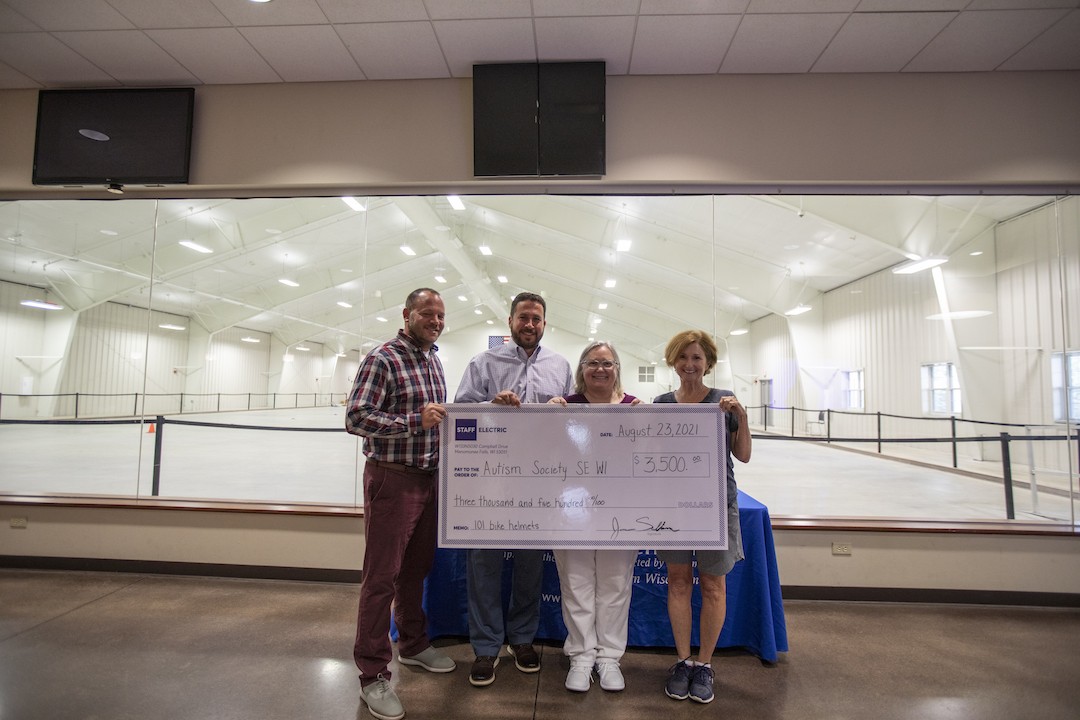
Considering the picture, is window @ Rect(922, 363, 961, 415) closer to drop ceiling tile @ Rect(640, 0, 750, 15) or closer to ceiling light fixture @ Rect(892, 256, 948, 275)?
ceiling light fixture @ Rect(892, 256, 948, 275)

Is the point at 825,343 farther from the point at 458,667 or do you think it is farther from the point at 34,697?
the point at 34,697

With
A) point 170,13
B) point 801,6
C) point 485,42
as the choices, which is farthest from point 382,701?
point 801,6

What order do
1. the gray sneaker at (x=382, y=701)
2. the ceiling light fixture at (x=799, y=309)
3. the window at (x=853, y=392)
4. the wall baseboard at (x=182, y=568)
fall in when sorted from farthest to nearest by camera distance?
the ceiling light fixture at (x=799, y=309) < the window at (x=853, y=392) < the wall baseboard at (x=182, y=568) < the gray sneaker at (x=382, y=701)

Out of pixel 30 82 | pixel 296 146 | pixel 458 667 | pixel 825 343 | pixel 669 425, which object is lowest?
pixel 458 667

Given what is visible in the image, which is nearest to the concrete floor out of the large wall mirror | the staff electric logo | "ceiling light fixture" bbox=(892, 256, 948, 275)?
the large wall mirror

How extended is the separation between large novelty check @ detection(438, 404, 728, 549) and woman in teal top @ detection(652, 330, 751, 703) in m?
0.10

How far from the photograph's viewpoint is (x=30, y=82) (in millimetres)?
3102

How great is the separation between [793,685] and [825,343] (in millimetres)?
2588

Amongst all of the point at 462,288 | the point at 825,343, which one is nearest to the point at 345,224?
the point at 462,288

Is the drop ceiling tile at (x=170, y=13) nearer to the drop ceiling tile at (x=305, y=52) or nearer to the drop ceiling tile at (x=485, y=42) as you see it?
the drop ceiling tile at (x=305, y=52)

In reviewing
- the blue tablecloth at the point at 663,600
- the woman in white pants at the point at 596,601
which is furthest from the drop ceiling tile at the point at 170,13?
the blue tablecloth at the point at 663,600

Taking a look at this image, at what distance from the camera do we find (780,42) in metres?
2.60

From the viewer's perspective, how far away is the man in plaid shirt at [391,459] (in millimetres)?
1816

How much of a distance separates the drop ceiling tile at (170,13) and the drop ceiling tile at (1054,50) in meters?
4.47
